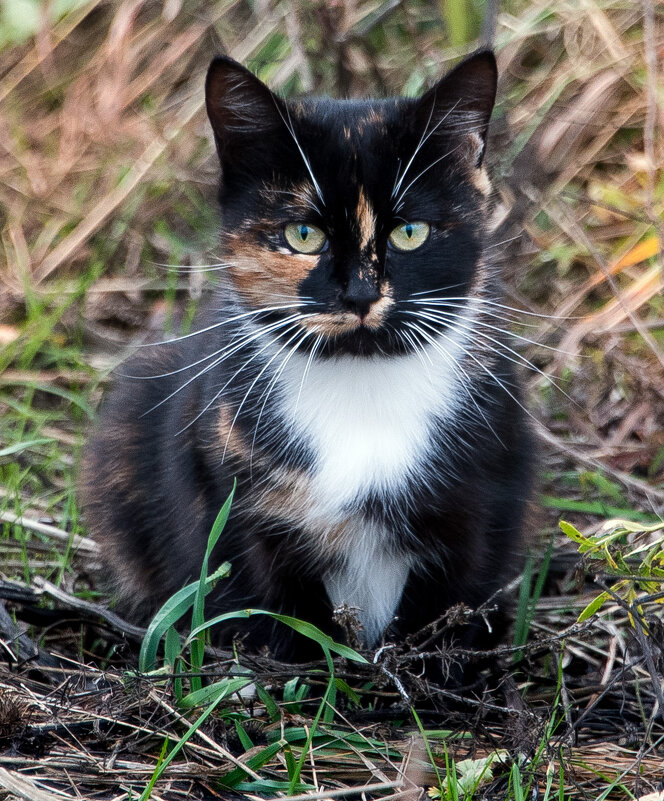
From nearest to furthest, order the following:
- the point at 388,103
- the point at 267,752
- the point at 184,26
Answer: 1. the point at 267,752
2. the point at 388,103
3. the point at 184,26

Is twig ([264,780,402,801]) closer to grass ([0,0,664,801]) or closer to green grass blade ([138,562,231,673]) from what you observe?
grass ([0,0,664,801])

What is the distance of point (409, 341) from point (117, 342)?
1995 mm

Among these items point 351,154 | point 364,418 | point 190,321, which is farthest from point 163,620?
point 190,321

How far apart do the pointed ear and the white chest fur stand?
43cm

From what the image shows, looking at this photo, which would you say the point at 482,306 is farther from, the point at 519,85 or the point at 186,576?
the point at 519,85

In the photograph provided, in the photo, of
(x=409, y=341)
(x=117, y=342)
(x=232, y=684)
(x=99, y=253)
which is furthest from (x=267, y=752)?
(x=99, y=253)

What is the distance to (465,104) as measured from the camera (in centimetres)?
216

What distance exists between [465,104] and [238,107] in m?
0.46

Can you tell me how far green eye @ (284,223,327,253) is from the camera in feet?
6.79

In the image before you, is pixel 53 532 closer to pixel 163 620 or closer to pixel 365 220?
pixel 163 620

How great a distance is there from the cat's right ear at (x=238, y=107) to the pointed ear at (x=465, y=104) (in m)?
0.30

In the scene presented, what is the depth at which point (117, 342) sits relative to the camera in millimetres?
3857

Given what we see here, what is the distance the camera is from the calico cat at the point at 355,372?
2059 mm

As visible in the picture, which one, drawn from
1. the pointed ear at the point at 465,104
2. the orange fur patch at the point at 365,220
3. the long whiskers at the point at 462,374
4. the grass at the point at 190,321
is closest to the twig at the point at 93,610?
the grass at the point at 190,321
